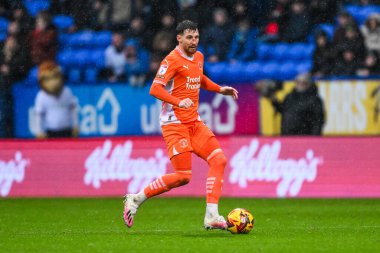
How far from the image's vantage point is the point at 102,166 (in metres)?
17.4

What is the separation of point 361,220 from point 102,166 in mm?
5846

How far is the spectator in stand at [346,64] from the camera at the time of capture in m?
19.4

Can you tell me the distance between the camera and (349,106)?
18703 millimetres

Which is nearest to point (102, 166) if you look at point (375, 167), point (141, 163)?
point (141, 163)

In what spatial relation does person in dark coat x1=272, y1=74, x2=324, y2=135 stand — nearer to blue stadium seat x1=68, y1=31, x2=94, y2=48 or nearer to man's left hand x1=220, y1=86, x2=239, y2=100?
blue stadium seat x1=68, y1=31, x2=94, y2=48

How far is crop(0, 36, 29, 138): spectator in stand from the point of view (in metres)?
20.3

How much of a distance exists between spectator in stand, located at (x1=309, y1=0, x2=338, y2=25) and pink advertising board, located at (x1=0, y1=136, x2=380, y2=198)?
196 inches

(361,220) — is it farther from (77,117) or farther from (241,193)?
(77,117)

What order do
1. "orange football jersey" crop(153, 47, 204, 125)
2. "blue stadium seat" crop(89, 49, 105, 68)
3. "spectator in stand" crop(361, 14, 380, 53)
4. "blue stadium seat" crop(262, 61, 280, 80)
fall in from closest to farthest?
"orange football jersey" crop(153, 47, 204, 125) → "spectator in stand" crop(361, 14, 380, 53) → "blue stadium seat" crop(262, 61, 280, 80) → "blue stadium seat" crop(89, 49, 105, 68)

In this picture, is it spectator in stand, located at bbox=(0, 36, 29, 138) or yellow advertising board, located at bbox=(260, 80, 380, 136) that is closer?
yellow advertising board, located at bbox=(260, 80, 380, 136)

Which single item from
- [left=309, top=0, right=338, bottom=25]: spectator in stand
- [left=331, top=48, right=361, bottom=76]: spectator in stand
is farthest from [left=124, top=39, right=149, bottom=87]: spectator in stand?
→ [left=331, top=48, right=361, bottom=76]: spectator in stand

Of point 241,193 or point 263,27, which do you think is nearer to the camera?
point 241,193

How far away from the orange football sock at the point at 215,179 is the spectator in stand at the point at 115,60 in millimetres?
9965

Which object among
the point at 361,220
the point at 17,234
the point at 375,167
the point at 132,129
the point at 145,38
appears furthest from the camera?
the point at 145,38
